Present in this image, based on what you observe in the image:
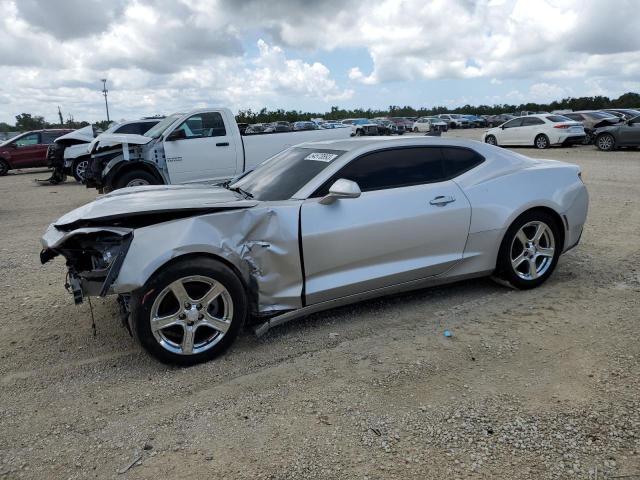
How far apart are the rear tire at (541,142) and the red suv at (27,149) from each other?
1947 centimetres

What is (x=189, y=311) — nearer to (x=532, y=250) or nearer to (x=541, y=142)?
(x=532, y=250)

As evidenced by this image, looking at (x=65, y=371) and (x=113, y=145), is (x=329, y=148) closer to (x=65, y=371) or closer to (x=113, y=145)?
(x=65, y=371)

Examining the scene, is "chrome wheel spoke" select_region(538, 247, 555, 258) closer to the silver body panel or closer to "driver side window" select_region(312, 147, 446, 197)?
the silver body panel

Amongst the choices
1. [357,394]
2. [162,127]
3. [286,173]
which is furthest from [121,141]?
[357,394]

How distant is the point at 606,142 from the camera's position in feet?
64.8

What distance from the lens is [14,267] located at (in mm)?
6227

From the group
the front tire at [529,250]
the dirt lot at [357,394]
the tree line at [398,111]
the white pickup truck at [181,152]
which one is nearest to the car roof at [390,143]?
the front tire at [529,250]

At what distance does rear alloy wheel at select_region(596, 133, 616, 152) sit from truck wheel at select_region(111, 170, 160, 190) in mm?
17726

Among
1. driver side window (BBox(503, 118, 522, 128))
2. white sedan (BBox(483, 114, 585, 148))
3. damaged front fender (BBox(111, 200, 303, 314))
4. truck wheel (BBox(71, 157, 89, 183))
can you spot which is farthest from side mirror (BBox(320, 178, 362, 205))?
driver side window (BBox(503, 118, 522, 128))

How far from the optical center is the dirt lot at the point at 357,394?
8.48ft

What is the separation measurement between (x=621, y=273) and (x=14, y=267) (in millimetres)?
6986

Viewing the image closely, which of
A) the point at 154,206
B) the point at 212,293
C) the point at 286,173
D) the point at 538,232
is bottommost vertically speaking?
the point at 212,293

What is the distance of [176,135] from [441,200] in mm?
6787

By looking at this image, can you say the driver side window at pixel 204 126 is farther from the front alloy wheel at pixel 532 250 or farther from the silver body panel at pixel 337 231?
the front alloy wheel at pixel 532 250
